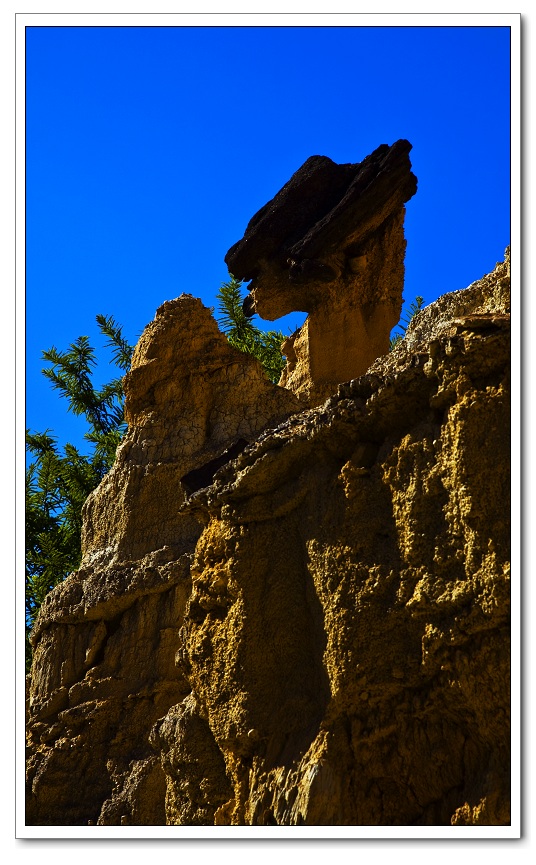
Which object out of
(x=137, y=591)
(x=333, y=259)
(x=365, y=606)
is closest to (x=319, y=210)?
(x=333, y=259)

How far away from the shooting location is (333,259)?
9781mm

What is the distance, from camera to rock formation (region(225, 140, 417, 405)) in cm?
952

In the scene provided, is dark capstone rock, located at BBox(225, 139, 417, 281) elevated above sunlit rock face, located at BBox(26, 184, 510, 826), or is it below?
above

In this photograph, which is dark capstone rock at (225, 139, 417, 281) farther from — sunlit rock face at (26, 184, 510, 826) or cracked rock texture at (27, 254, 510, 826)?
cracked rock texture at (27, 254, 510, 826)

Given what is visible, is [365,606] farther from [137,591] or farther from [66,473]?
[66,473]

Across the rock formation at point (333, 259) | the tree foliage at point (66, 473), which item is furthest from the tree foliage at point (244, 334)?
the rock formation at point (333, 259)

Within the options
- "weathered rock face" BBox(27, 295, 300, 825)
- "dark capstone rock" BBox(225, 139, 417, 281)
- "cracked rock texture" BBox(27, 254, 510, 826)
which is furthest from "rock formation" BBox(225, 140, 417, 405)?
"cracked rock texture" BBox(27, 254, 510, 826)

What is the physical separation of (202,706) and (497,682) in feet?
5.91

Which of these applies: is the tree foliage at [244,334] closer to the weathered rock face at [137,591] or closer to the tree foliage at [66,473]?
the tree foliage at [66,473]

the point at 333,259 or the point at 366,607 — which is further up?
the point at 333,259

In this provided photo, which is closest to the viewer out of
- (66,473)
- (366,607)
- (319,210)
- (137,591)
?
(366,607)
